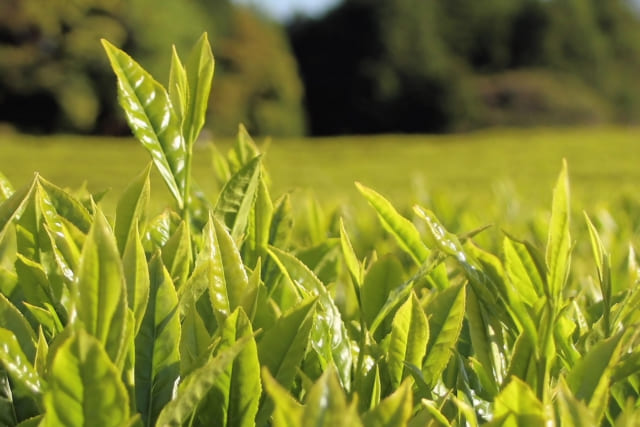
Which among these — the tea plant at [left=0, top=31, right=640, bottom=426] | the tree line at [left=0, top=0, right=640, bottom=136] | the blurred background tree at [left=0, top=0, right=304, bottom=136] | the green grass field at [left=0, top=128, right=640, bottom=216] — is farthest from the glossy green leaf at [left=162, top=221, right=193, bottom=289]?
the tree line at [left=0, top=0, right=640, bottom=136]

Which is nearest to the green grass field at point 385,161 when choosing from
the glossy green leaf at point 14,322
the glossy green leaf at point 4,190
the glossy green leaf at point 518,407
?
the glossy green leaf at point 4,190

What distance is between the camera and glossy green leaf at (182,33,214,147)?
0.97m

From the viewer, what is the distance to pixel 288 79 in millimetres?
40562

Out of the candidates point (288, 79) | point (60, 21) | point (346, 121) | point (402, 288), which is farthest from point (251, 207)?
point (346, 121)

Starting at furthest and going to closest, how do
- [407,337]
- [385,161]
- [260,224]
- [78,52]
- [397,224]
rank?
[78,52] < [385,161] < [260,224] < [397,224] < [407,337]

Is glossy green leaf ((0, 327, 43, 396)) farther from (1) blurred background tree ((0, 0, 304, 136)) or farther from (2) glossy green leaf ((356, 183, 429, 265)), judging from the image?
(1) blurred background tree ((0, 0, 304, 136))

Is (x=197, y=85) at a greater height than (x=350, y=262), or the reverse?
(x=197, y=85)

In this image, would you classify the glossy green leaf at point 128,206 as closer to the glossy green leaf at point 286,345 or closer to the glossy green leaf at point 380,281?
the glossy green leaf at point 286,345

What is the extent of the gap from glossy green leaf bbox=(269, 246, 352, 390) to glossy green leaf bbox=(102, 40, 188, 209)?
19 centimetres

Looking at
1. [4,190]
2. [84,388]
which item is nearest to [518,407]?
[84,388]

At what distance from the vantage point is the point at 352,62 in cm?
Answer: 4488

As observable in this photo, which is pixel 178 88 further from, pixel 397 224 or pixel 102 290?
pixel 102 290

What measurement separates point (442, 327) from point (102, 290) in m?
0.40

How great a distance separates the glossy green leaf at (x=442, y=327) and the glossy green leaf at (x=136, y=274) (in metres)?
0.31
